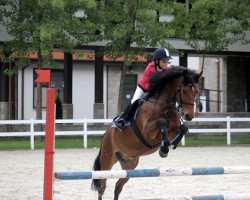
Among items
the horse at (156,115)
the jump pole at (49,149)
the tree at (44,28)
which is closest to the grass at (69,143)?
the tree at (44,28)

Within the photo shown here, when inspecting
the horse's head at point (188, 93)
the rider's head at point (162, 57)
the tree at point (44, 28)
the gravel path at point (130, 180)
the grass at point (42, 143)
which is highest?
the tree at point (44, 28)

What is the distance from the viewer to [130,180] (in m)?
12.8

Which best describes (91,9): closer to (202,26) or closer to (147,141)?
(202,26)

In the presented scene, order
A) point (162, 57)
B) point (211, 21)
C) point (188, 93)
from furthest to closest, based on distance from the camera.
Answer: point (211, 21)
point (162, 57)
point (188, 93)

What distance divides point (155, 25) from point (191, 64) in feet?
57.5

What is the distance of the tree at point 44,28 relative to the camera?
75.7 ft

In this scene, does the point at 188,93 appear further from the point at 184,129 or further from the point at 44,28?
the point at 44,28

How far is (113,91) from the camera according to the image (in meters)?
41.9

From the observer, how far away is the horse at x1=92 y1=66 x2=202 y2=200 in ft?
27.3

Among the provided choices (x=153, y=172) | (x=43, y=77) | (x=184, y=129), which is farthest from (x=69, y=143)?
(x=43, y=77)

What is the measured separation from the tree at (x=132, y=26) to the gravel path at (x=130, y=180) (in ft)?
19.6

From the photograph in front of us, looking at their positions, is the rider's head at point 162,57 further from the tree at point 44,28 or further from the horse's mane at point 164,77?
the tree at point 44,28

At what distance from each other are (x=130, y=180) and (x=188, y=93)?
4933 mm

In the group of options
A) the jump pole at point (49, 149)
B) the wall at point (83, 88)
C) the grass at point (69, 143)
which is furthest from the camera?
the wall at point (83, 88)
